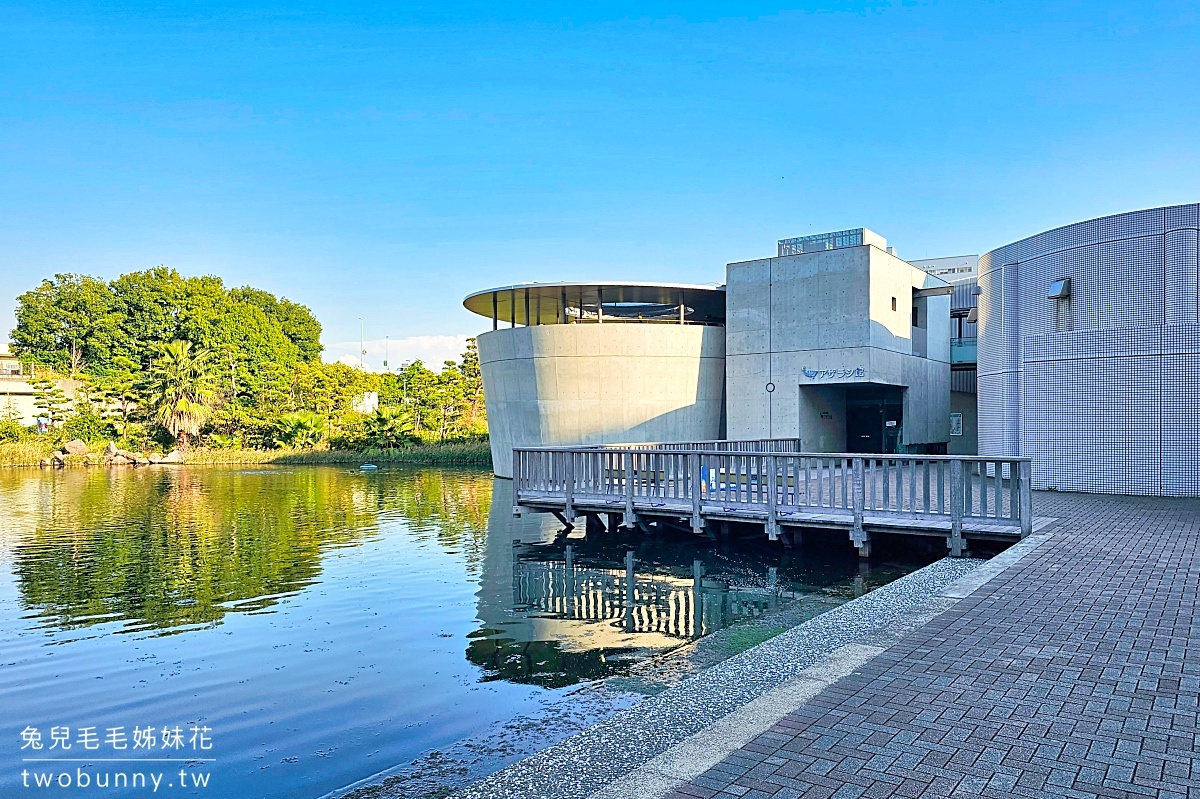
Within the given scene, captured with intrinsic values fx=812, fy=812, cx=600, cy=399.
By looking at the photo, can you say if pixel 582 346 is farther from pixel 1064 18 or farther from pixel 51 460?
pixel 51 460

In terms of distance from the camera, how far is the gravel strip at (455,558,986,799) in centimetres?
374

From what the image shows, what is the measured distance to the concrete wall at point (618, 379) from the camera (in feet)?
85.2

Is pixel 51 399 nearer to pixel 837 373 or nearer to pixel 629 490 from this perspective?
pixel 837 373

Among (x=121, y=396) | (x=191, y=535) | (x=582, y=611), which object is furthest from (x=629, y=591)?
(x=121, y=396)

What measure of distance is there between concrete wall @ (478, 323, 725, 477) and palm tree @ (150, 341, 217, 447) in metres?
31.9

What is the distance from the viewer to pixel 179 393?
49969 millimetres

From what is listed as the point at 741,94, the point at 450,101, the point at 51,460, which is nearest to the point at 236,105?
the point at 450,101

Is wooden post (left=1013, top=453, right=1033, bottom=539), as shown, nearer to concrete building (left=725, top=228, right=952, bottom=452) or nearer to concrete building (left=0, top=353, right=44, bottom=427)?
concrete building (left=725, top=228, right=952, bottom=452)

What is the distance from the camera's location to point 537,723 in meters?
5.90

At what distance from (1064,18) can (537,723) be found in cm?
1503

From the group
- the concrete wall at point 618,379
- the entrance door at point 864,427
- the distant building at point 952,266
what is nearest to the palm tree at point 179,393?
the concrete wall at point 618,379

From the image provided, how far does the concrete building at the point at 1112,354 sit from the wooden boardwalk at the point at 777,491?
1.90 metres

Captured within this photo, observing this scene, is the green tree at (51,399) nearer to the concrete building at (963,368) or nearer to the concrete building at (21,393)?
the concrete building at (21,393)

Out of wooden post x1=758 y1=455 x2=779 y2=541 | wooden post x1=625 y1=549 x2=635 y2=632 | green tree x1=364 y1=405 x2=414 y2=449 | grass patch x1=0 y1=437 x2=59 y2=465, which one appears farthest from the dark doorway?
grass patch x1=0 y1=437 x2=59 y2=465
